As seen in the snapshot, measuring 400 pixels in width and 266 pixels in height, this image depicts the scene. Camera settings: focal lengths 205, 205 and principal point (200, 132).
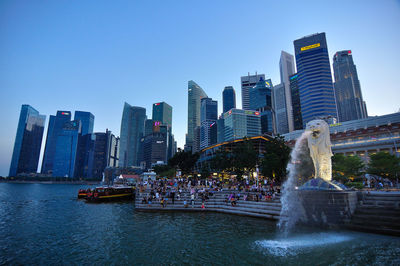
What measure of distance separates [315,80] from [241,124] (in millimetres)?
65271

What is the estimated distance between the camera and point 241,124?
166m

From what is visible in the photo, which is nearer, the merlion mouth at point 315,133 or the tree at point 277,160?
the merlion mouth at point 315,133

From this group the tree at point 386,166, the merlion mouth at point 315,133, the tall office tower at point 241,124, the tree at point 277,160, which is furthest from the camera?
the tall office tower at point 241,124

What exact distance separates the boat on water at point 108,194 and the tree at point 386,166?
55.2 meters

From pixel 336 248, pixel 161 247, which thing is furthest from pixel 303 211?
pixel 161 247

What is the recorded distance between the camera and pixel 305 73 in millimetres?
164375

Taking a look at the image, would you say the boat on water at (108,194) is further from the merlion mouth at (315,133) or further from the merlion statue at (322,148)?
the merlion mouth at (315,133)

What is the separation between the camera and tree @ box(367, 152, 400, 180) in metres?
40.2

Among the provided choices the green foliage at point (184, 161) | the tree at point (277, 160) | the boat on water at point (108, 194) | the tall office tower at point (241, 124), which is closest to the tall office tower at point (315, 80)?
the tall office tower at point (241, 124)

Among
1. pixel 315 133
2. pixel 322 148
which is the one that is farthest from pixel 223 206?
pixel 315 133

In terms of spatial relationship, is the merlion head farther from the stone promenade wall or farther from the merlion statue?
the stone promenade wall

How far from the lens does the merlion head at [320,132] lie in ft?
61.3

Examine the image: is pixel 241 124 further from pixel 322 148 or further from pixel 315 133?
pixel 322 148

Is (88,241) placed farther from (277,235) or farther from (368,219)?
(368,219)
